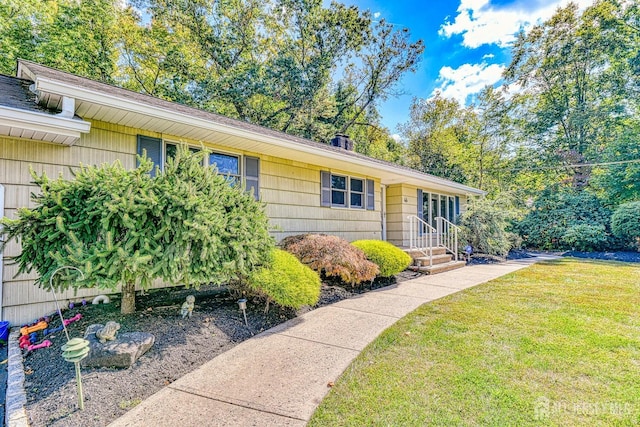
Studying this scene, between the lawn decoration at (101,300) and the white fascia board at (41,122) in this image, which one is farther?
the lawn decoration at (101,300)

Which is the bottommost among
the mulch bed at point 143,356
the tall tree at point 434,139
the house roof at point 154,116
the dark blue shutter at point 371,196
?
the mulch bed at point 143,356

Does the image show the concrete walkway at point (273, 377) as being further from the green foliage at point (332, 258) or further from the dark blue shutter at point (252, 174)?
the dark blue shutter at point (252, 174)

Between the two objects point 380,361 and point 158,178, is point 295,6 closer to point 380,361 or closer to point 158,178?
point 158,178

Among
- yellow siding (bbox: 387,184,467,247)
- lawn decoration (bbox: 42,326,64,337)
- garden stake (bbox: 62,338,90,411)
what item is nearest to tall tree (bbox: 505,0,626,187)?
yellow siding (bbox: 387,184,467,247)

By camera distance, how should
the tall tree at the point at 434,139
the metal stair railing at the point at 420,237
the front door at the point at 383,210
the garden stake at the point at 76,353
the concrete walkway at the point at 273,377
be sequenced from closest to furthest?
1. the garden stake at the point at 76,353
2. the concrete walkway at the point at 273,377
3. the metal stair railing at the point at 420,237
4. the front door at the point at 383,210
5. the tall tree at the point at 434,139

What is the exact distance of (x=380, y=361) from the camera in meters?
3.16

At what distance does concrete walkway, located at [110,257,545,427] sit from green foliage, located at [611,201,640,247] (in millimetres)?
13787

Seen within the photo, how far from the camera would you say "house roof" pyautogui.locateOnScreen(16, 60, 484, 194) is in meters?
3.98

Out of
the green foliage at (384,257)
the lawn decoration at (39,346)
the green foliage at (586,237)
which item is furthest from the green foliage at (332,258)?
the green foliage at (586,237)

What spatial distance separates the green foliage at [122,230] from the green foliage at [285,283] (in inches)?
27.1

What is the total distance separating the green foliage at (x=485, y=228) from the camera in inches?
463

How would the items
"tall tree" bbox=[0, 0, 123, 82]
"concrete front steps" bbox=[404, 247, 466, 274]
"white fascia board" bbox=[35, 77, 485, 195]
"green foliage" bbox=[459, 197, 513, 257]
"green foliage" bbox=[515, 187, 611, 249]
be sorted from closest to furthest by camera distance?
1. "white fascia board" bbox=[35, 77, 485, 195]
2. "concrete front steps" bbox=[404, 247, 466, 274]
3. "green foliage" bbox=[459, 197, 513, 257]
4. "tall tree" bbox=[0, 0, 123, 82]
5. "green foliage" bbox=[515, 187, 611, 249]

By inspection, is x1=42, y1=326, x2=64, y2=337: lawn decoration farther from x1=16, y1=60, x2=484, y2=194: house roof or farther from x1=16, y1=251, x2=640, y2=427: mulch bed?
x1=16, y1=60, x2=484, y2=194: house roof

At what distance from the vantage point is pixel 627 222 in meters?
12.8
